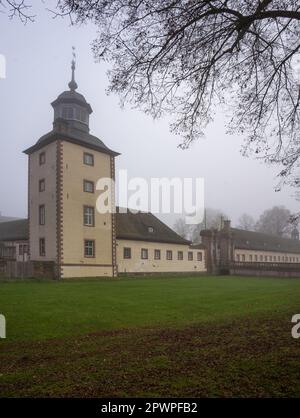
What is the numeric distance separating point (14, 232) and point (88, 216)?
636 inches

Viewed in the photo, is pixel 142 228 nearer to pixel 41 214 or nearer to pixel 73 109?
pixel 41 214

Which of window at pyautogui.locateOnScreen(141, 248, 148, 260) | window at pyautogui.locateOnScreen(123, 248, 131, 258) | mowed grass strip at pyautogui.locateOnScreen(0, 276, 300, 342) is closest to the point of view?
mowed grass strip at pyautogui.locateOnScreen(0, 276, 300, 342)

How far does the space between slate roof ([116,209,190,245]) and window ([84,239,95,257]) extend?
4165 millimetres

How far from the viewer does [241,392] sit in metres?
4.87

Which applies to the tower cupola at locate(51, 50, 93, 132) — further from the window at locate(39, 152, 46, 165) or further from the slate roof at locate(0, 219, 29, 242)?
the slate roof at locate(0, 219, 29, 242)

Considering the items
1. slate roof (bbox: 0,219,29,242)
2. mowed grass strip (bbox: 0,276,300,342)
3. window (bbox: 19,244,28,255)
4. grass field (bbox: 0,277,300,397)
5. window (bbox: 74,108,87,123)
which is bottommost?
mowed grass strip (bbox: 0,276,300,342)

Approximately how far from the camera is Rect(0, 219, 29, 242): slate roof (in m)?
43.8

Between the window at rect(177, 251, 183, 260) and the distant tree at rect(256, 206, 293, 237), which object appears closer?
the window at rect(177, 251, 183, 260)

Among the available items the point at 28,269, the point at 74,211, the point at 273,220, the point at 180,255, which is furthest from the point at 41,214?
the point at 273,220

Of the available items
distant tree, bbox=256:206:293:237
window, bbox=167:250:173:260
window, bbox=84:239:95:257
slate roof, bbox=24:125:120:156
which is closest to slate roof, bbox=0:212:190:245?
window, bbox=167:250:173:260

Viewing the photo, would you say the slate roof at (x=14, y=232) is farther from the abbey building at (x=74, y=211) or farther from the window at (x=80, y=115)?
the window at (x=80, y=115)

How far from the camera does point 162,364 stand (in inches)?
244

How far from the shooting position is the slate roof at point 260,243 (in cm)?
6745

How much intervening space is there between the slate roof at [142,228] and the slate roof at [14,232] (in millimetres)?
10437
